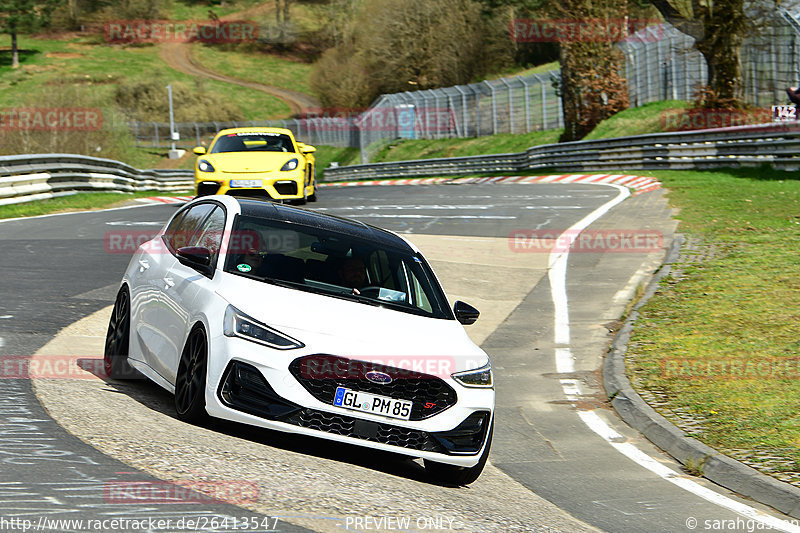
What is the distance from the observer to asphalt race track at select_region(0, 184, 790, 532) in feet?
17.0

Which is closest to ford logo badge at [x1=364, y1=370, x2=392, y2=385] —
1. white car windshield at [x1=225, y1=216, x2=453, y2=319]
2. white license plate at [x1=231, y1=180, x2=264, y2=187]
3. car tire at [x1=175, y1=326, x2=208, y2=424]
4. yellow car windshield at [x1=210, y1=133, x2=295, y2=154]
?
white car windshield at [x1=225, y1=216, x2=453, y2=319]

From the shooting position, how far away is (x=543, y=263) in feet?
55.1

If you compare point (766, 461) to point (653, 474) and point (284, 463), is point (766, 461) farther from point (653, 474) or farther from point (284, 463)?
point (284, 463)

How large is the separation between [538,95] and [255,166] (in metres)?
35.4

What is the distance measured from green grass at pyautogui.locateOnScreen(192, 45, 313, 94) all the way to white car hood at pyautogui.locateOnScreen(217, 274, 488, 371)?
115983 mm

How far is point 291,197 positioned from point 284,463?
1510cm

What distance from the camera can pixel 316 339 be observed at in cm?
642

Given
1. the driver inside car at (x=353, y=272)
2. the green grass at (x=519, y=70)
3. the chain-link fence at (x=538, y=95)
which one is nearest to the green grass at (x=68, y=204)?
the driver inside car at (x=353, y=272)

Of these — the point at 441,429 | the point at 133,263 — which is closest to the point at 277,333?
the point at 441,429

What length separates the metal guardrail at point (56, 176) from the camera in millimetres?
24141

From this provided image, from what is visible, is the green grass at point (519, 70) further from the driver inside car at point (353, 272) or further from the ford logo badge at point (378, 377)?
the ford logo badge at point (378, 377)

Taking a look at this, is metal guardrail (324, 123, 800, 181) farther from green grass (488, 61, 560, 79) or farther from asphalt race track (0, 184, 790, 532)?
green grass (488, 61, 560, 79)

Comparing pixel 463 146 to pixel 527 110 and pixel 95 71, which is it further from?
pixel 95 71

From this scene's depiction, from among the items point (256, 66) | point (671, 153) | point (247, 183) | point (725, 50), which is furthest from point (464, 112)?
point (256, 66)
